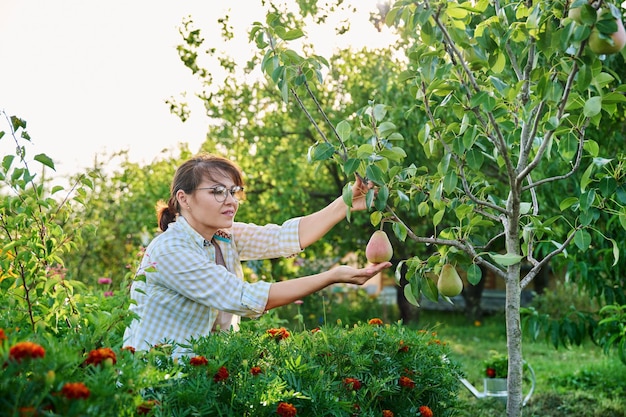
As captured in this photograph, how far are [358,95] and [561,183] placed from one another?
4.25m

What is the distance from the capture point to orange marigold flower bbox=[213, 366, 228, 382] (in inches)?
81.4

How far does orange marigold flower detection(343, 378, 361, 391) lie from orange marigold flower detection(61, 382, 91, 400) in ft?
3.80

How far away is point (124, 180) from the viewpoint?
8.79m

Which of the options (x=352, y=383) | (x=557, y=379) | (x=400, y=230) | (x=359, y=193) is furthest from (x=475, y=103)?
(x=557, y=379)

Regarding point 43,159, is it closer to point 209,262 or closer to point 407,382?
point 209,262

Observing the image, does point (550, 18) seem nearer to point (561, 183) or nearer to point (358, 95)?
point (561, 183)

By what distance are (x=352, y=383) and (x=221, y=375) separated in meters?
0.57

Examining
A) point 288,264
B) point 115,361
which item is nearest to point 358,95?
point 288,264

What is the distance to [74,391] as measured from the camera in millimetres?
1459

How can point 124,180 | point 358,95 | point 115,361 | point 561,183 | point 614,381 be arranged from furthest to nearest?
point 358,95 < point 124,180 < point 614,381 < point 561,183 < point 115,361

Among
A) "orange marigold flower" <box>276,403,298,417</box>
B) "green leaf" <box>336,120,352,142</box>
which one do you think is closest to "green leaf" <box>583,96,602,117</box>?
"green leaf" <box>336,120,352,142</box>

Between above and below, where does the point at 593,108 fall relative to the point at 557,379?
above

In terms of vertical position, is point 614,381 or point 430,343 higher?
point 430,343

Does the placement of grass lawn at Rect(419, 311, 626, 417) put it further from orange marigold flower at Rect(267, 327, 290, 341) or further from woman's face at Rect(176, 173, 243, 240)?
woman's face at Rect(176, 173, 243, 240)
